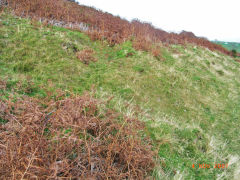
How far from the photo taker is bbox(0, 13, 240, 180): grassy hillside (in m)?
2.93

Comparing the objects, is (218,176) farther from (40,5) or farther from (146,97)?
(40,5)

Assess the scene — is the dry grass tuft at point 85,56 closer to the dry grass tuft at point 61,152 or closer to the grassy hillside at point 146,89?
the grassy hillside at point 146,89

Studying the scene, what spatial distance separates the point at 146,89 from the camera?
534cm

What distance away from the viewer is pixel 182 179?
2.20 m

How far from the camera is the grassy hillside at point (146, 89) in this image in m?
2.93
